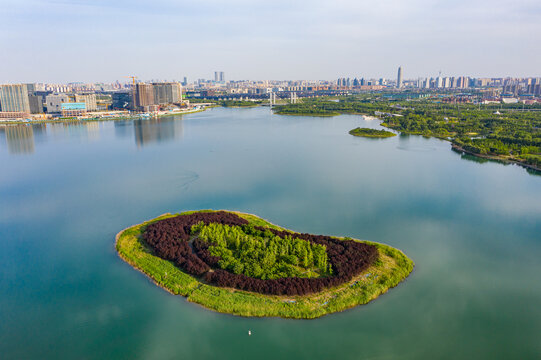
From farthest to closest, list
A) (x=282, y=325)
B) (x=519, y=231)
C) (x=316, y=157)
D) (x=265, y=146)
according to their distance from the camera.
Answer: (x=265, y=146), (x=316, y=157), (x=519, y=231), (x=282, y=325)

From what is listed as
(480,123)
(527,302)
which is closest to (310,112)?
(480,123)

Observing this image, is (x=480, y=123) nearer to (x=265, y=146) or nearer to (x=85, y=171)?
(x=265, y=146)

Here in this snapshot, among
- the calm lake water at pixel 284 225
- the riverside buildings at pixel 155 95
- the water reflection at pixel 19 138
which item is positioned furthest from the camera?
the riverside buildings at pixel 155 95

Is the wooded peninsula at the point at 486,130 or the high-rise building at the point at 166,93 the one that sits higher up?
the high-rise building at the point at 166,93

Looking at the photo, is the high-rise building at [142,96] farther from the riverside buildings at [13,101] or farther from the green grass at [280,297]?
the green grass at [280,297]

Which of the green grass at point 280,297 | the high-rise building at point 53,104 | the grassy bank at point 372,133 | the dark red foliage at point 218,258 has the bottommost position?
the green grass at point 280,297

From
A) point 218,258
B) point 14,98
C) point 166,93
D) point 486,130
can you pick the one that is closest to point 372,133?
point 486,130

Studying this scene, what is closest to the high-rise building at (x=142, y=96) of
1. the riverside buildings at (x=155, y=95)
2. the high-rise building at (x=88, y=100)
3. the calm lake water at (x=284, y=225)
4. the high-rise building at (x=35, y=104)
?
the riverside buildings at (x=155, y=95)
